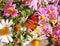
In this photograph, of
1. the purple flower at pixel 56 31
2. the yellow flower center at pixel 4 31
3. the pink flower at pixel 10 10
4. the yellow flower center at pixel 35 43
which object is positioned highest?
the pink flower at pixel 10 10

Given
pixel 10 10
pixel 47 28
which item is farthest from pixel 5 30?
pixel 47 28

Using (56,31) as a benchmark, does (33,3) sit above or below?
above

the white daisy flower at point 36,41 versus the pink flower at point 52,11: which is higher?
the pink flower at point 52,11

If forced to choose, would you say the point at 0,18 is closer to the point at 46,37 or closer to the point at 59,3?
the point at 46,37

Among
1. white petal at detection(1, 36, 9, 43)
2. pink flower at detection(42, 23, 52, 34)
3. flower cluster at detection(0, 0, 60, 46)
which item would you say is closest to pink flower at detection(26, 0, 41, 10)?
flower cluster at detection(0, 0, 60, 46)

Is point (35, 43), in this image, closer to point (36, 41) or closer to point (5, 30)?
point (36, 41)

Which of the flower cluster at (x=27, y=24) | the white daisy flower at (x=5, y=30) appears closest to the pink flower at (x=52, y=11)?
the flower cluster at (x=27, y=24)

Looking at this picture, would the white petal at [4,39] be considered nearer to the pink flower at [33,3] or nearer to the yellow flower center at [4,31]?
the yellow flower center at [4,31]
